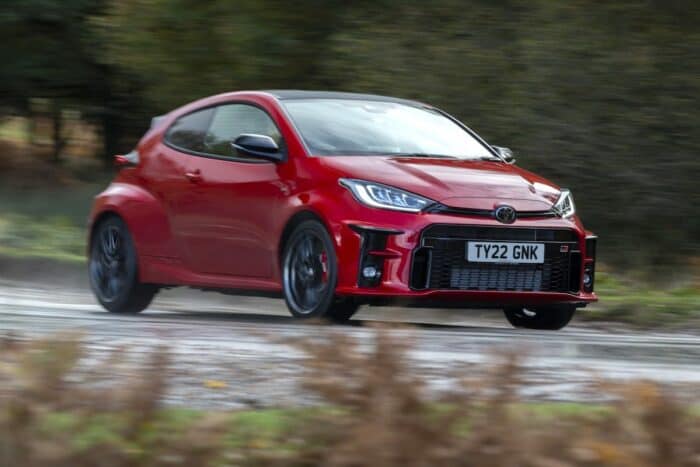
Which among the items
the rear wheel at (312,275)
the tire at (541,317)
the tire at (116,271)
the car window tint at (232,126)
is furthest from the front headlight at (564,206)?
the tire at (116,271)

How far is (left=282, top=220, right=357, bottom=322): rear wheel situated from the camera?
9.55m

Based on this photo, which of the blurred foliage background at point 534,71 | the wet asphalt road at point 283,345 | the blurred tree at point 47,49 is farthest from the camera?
the blurred tree at point 47,49

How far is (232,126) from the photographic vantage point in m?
11.0

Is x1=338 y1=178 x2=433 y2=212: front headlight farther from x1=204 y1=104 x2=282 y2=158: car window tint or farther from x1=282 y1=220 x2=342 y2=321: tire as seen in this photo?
x1=204 y1=104 x2=282 y2=158: car window tint

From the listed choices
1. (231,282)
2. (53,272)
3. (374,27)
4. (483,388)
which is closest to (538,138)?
(374,27)

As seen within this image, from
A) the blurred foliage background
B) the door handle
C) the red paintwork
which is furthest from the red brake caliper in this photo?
the blurred foliage background

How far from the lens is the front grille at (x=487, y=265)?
31.1ft

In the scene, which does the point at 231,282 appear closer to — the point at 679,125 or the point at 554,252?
the point at 554,252

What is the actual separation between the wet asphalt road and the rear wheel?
15 centimetres

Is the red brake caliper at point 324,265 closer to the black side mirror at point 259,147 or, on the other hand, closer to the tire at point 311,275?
the tire at point 311,275

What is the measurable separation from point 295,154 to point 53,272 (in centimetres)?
550

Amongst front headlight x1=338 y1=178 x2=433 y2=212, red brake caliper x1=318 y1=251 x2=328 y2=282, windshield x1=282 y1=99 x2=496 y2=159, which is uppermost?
windshield x1=282 y1=99 x2=496 y2=159

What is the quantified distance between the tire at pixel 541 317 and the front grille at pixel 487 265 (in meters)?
0.53

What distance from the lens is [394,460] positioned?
14.2 feet
